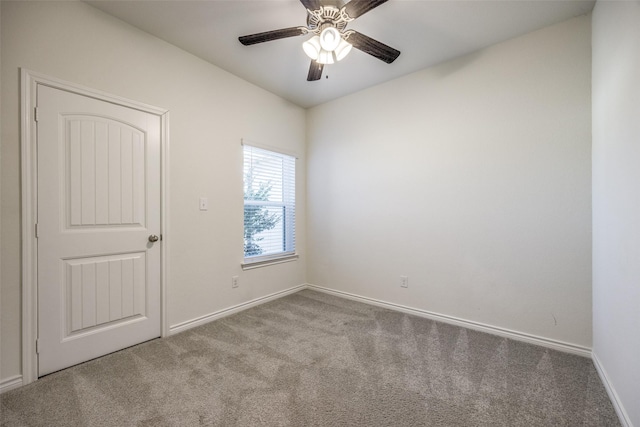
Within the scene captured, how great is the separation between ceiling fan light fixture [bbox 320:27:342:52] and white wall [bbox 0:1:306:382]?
140 cm

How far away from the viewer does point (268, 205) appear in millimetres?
3299

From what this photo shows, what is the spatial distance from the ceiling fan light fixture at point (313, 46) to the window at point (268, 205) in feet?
4.46

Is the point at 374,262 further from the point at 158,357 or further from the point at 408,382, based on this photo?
the point at 158,357

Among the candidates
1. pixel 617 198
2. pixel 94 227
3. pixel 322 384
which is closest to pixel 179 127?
pixel 94 227

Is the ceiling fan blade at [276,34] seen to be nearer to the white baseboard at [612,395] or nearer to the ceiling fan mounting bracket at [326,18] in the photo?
the ceiling fan mounting bracket at [326,18]

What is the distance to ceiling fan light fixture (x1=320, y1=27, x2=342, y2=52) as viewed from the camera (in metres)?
1.76

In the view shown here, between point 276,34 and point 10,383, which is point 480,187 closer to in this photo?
point 276,34

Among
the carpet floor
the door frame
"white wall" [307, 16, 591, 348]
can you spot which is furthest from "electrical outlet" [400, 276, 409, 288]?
the door frame

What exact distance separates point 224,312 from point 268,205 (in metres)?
1.32

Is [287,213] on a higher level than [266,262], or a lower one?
higher

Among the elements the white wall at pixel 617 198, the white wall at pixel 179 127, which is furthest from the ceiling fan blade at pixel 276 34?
the white wall at pixel 617 198

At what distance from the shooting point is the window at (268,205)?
3.06 metres

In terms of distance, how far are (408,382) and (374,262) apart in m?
1.51

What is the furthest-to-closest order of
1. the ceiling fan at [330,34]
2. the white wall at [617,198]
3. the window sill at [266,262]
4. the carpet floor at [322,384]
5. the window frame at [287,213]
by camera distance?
the window frame at [287,213] → the window sill at [266,262] → the ceiling fan at [330,34] → the carpet floor at [322,384] → the white wall at [617,198]
